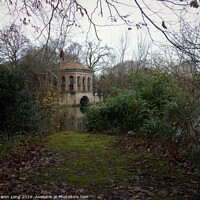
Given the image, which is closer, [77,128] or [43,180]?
[43,180]

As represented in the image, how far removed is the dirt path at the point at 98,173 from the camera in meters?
2.99

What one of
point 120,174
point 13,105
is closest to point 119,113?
point 13,105

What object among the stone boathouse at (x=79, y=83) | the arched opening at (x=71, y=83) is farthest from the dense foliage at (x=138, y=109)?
the arched opening at (x=71, y=83)

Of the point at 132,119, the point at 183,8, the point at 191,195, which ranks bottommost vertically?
the point at 191,195

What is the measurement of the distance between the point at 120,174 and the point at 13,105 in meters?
4.34

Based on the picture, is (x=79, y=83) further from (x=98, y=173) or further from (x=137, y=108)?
(x=98, y=173)

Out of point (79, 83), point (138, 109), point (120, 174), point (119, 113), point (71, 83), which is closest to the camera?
point (120, 174)

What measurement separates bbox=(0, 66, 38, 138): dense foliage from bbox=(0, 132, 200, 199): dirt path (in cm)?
141

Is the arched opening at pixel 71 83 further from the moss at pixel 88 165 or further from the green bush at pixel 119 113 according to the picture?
the moss at pixel 88 165

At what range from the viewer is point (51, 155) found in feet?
15.9

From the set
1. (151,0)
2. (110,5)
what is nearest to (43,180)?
(110,5)

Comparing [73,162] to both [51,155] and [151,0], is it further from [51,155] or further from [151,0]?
[151,0]

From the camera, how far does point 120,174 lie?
369 cm

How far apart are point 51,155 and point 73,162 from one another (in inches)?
27.8
